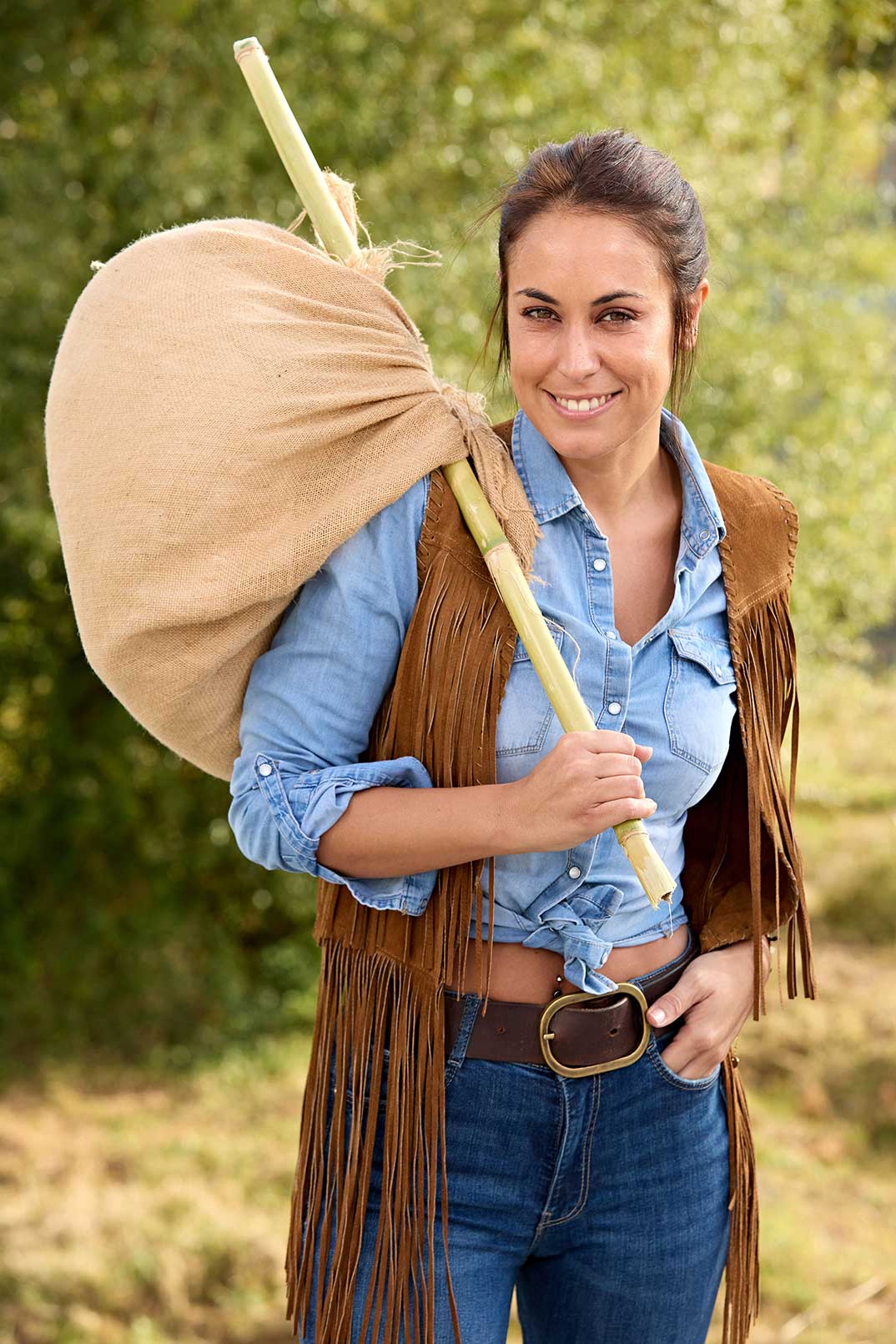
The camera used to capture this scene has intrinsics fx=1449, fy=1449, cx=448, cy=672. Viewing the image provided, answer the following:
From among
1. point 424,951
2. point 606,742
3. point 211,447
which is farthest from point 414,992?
point 211,447

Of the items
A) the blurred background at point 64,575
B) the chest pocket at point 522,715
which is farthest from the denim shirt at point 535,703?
the blurred background at point 64,575

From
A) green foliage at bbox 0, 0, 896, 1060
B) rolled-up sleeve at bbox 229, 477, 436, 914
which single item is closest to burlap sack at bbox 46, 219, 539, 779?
rolled-up sleeve at bbox 229, 477, 436, 914

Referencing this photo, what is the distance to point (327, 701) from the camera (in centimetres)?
160

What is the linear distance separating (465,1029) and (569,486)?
656mm

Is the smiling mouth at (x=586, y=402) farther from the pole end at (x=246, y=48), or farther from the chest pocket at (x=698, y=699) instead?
the pole end at (x=246, y=48)

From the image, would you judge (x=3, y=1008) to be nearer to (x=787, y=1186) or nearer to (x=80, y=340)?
(x=787, y=1186)

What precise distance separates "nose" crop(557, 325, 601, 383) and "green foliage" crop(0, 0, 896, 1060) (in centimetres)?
233

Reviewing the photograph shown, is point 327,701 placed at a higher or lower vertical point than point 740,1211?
higher

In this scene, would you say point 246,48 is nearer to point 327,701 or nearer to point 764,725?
point 327,701

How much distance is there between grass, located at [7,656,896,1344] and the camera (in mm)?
3562

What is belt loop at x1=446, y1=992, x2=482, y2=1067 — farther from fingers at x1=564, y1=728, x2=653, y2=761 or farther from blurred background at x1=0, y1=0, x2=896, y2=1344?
blurred background at x1=0, y1=0, x2=896, y2=1344

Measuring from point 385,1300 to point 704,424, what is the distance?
12.5ft

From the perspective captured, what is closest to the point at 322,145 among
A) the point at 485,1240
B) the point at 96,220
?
the point at 96,220

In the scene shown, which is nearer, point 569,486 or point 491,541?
point 491,541
